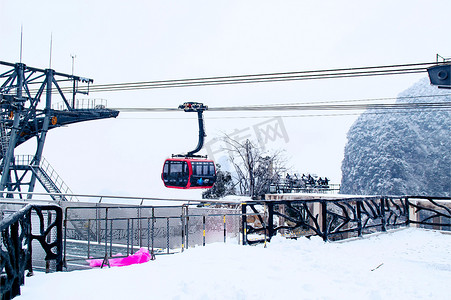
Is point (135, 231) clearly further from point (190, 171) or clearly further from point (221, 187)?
point (221, 187)

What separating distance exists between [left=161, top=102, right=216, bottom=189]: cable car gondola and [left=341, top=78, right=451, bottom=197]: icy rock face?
32.8 metres

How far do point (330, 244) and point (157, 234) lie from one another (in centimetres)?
667

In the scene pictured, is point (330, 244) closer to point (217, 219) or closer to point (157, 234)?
point (217, 219)

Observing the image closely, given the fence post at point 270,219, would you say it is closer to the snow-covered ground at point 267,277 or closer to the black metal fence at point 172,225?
the black metal fence at point 172,225

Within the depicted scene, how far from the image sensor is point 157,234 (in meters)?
14.2

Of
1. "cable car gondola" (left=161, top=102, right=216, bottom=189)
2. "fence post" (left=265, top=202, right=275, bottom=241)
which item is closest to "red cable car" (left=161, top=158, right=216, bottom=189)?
"cable car gondola" (left=161, top=102, right=216, bottom=189)

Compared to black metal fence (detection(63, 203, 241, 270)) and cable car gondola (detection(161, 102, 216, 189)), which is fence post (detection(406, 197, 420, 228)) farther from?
cable car gondola (detection(161, 102, 216, 189))

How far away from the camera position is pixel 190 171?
2520cm

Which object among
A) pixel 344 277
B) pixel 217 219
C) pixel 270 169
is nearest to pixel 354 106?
pixel 217 219

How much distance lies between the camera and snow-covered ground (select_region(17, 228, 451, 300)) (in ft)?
18.5

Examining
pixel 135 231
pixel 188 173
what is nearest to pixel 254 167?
pixel 188 173

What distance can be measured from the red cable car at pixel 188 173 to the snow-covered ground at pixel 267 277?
15611 mm

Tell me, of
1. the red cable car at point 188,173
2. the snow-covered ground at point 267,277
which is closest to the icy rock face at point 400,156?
the red cable car at point 188,173

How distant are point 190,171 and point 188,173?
21 centimetres
